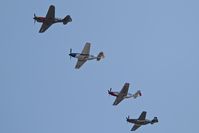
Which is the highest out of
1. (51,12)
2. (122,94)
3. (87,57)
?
(51,12)

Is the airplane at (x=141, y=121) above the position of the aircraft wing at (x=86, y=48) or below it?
below

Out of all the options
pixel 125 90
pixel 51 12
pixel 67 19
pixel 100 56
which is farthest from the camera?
pixel 100 56

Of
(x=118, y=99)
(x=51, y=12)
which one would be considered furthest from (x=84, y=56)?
(x=51, y=12)


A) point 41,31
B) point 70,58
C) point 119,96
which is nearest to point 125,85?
point 119,96

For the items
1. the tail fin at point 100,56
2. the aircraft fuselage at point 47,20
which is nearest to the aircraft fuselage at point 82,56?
the tail fin at point 100,56

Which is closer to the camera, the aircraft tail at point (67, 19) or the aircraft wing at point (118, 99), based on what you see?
the aircraft tail at point (67, 19)

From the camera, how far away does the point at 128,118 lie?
100 m

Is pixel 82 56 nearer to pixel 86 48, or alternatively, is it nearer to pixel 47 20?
pixel 86 48

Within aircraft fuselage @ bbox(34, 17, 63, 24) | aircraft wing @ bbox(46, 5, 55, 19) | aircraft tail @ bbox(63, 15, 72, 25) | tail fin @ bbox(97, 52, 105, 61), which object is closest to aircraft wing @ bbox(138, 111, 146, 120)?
tail fin @ bbox(97, 52, 105, 61)

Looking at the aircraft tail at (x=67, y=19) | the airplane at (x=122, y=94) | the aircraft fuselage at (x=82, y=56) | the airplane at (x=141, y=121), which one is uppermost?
the aircraft tail at (x=67, y=19)

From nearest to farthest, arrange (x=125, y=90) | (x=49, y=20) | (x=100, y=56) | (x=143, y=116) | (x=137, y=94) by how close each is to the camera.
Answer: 1. (x=49, y=20)
2. (x=125, y=90)
3. (x=100, y=56)
4. (x=143, y=116)
5. (x=137, y=94)

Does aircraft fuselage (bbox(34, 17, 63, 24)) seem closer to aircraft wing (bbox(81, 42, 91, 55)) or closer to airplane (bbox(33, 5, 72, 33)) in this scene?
airplane (bbox(33, 5, 72, 33))

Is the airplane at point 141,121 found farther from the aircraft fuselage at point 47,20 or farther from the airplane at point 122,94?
the aircraft fuselage at point 47,20

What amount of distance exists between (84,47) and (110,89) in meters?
8.59
